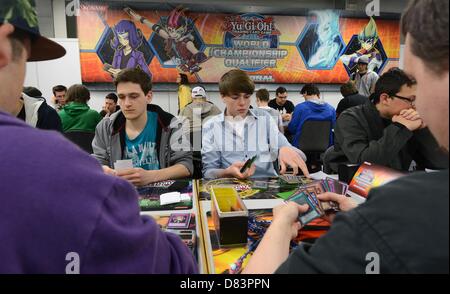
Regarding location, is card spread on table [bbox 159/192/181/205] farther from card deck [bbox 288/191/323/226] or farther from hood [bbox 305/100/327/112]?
hood [bbox 305/100/327/112]

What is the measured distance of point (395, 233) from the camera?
431 millimetres

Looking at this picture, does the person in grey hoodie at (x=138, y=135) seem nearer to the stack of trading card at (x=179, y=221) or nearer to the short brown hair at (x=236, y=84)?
the short brown hair at (x=236, y=84)

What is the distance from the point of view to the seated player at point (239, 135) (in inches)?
86.1

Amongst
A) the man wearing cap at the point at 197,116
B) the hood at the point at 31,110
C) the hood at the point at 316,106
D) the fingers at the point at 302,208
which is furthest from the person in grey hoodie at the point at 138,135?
the hood at the point at 316,106

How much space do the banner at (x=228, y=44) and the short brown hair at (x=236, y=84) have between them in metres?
3.87

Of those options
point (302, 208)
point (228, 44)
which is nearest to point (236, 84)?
point (302, 208)

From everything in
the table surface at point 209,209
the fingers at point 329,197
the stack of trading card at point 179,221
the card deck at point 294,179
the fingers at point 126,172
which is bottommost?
the card deck at point 294,179

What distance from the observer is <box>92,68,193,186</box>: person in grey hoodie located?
2062 millimetres

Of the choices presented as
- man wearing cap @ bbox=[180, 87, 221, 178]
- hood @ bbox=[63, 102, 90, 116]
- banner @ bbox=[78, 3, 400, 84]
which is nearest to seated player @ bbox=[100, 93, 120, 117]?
banner @ bbox=[78, 3, 400, 84]

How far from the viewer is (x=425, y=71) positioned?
0.47 m

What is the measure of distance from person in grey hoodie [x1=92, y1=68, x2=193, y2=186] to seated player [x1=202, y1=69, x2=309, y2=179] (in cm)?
22

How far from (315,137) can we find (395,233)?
3849 mm
